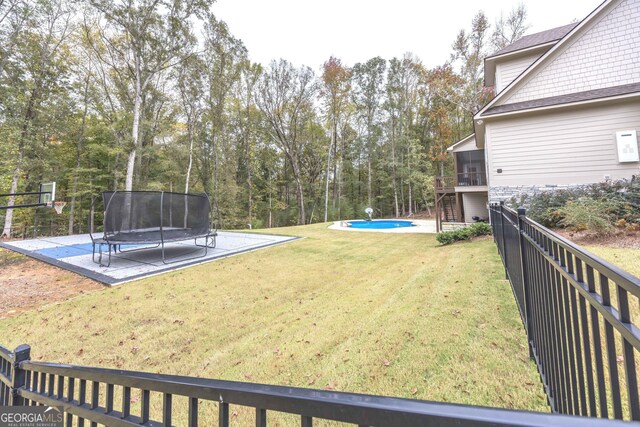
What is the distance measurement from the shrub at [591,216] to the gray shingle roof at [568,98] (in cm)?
359

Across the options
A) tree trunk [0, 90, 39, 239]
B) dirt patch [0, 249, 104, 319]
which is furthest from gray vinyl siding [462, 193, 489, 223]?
tree trunk [0, 90, 39, 239]

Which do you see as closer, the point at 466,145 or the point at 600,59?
the point at 600,59

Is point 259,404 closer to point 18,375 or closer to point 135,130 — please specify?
point 18,375

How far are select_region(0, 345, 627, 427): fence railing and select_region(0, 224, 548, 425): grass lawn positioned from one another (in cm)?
111

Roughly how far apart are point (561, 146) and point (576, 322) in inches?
387

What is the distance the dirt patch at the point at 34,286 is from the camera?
420 centimetres

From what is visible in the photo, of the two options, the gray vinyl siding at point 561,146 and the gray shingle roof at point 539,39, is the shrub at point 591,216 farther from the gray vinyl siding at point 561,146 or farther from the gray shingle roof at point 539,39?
the gray shingle roof at point 539,39

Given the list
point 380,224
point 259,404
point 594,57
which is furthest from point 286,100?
point 259,404

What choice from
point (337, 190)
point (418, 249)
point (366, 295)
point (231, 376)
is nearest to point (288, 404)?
point (231, 376)

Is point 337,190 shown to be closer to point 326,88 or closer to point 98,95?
point 326,88

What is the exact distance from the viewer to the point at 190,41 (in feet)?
40.1

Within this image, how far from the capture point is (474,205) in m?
14.0

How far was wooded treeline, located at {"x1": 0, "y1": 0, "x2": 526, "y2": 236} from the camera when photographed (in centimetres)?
1167

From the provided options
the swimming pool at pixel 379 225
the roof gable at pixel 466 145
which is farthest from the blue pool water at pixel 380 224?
the roof gable at pixel 466 145
